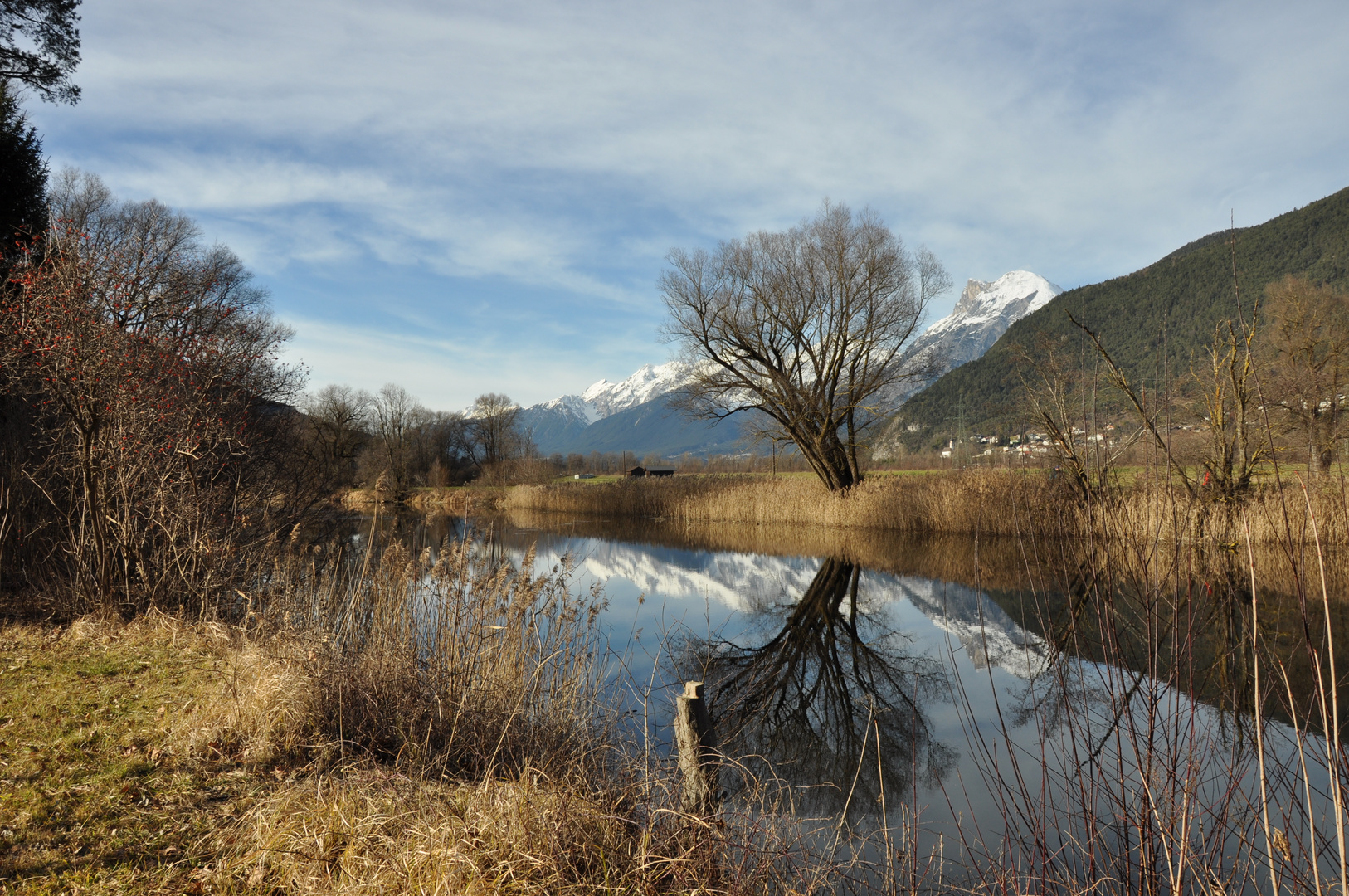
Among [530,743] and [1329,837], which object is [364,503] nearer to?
[530,743]

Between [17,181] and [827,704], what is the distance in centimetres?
1415

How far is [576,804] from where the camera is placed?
3.38m

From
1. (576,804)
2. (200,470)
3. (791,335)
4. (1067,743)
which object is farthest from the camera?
(791,335)

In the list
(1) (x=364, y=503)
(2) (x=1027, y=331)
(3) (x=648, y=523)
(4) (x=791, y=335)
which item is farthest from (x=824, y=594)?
(2) (x=1027, y=331)

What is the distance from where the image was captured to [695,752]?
3.51 m

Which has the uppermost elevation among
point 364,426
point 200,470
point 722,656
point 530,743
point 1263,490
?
point 364,426

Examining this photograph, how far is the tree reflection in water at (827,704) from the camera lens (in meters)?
5.11

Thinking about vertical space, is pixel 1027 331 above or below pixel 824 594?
above

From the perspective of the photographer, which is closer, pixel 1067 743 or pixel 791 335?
pixel 1067 743

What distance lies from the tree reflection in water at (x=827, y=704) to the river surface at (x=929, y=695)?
0.08 feet

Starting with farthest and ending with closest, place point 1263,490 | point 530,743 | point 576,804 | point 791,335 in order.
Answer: point 791,335, point 1263,490, point 530,743, point 576,804

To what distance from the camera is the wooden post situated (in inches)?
136

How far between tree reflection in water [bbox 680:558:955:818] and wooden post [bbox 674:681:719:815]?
31cm

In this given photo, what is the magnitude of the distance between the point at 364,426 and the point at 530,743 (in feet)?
139
